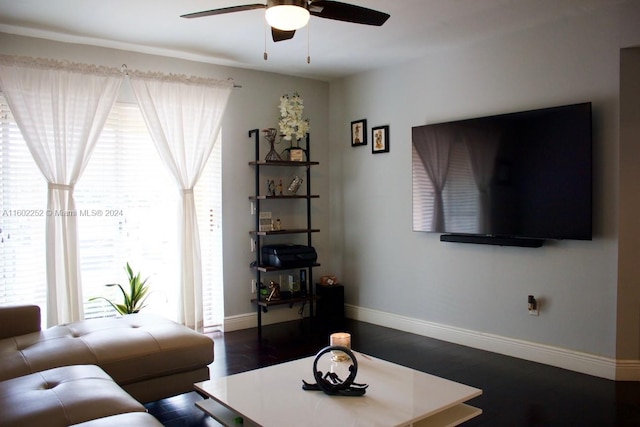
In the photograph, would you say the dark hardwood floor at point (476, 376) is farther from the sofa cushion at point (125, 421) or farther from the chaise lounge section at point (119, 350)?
the sofa cushion at point (125, 421)

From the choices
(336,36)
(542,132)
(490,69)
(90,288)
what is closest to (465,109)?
(490,69)

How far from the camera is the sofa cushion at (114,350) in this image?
8.52 ft

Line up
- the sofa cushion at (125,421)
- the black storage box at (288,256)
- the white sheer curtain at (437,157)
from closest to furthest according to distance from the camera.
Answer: the sofa cushion at (125,421)
the white sheer curtain at (437,157)
the black storage box at (288,256)

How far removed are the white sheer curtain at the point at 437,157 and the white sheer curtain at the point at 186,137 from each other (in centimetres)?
193

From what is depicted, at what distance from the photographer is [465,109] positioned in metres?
4.37

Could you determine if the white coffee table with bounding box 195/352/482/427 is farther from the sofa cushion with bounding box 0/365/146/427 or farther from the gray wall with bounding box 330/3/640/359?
the gray wall with bounding box 330/3/640/359

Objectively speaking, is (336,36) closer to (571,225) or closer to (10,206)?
(571,225)

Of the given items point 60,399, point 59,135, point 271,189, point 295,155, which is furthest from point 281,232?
point 60,399

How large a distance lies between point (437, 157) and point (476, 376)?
184 centimetres

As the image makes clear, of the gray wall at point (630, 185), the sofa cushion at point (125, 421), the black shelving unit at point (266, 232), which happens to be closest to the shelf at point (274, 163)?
the black shelving unit at point (266, 232)

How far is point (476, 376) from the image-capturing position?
3.59m

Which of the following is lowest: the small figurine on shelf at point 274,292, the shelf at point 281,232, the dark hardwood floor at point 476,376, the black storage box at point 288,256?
the dark hardwood floor at point 476,376

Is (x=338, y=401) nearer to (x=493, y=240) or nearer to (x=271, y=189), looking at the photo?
(x=493, y=240)

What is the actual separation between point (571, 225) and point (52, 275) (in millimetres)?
3813
